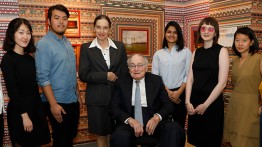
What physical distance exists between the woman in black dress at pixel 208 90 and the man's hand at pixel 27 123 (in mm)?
1642

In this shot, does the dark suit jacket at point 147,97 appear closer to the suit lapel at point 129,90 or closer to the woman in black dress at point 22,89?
the suit lapel at point 129,90

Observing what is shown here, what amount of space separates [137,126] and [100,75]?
68 centimetres

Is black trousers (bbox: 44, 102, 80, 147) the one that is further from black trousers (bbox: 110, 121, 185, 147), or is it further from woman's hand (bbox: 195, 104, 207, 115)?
woman's hand (bbox: 195, 104, 207, 115)

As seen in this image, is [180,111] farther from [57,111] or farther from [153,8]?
[153,8]

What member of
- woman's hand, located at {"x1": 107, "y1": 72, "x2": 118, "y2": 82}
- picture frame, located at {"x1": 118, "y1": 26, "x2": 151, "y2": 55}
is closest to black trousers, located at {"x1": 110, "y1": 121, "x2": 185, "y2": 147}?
woman's hand, located at {"x1": 107, "y1": 72, "x2": 118, "y2": 82}

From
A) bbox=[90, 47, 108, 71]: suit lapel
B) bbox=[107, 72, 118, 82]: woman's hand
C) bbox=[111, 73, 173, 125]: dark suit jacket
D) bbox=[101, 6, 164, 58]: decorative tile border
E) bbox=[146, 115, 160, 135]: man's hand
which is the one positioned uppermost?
bbox=[101, 6, 164, 58]: decorative tile border

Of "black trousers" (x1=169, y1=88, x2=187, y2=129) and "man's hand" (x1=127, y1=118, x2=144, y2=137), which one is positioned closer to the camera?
"man's hand" (x1=127, y1=118, x2=144, y2=137)

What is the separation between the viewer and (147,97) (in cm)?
277

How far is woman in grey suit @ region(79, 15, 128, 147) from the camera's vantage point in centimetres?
291

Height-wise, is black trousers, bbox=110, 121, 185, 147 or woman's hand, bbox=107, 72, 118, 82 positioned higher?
woman's hand, bbox=107, 72, 118, 82

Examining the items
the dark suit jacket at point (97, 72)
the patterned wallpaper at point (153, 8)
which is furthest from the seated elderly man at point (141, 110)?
the patterned wallpaper at point (153, 8)

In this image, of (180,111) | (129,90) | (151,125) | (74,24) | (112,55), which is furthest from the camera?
(74,24)

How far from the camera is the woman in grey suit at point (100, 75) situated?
9.54 ft

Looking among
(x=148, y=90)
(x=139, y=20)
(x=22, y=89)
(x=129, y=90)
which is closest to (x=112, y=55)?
(x=129, y=90)
